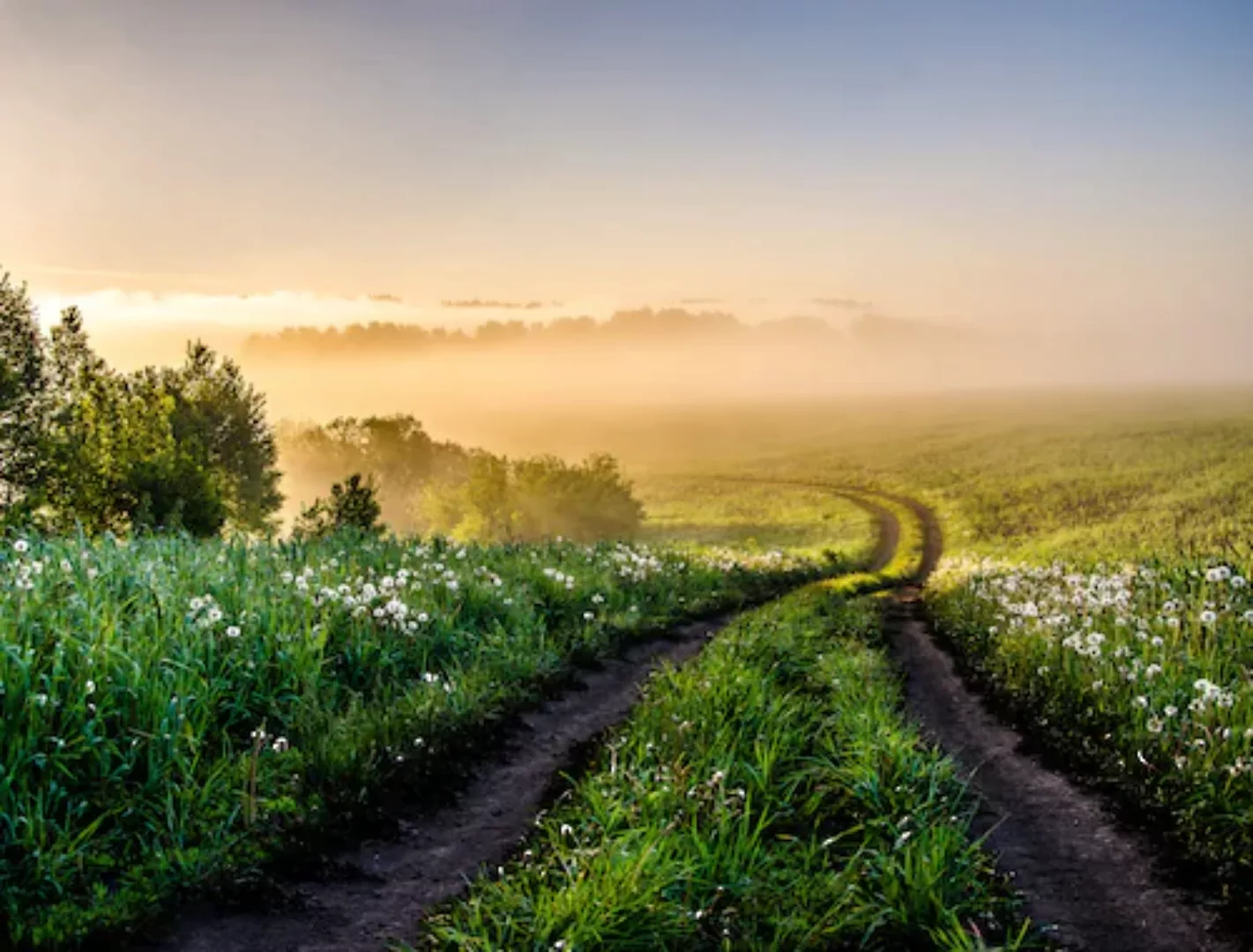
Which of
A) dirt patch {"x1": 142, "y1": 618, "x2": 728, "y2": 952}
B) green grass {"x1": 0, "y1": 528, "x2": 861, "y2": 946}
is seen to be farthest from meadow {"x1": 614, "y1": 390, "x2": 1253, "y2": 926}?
green grass {"x1": 0, "y1": 528, "x2": 861, "y2": 946}

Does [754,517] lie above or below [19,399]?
below

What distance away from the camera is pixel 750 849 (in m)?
6.60

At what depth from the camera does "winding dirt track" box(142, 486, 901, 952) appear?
5.93 m

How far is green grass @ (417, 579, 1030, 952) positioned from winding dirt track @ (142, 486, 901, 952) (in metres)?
0.31

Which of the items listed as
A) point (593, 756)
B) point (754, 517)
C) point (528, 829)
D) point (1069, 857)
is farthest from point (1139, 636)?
point (754, 517)

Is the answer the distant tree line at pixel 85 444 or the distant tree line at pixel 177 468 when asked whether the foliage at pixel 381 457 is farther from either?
the distant tree line at pixel 85 444

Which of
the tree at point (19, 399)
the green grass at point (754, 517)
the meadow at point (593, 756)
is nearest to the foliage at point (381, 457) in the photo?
the green grass at point (754, 517)

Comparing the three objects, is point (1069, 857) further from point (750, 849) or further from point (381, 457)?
point (381, 457)

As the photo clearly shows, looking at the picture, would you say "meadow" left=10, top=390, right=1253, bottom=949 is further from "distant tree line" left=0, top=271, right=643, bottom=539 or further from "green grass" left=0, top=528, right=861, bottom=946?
"distant tree line" left=0, top=271, right=643, bottom=539

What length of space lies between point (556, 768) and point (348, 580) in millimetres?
4677

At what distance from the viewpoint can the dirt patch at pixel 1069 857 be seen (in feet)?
19.9

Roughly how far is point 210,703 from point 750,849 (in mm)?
5002

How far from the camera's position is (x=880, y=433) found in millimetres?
119125

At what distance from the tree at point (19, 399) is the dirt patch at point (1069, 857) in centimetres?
4409
